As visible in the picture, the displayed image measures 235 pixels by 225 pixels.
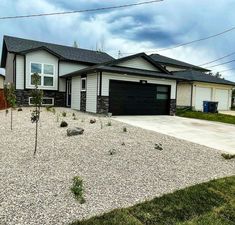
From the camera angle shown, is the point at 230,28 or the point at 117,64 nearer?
the point at 117,64

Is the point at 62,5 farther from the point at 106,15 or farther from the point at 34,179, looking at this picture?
the point at 34,179

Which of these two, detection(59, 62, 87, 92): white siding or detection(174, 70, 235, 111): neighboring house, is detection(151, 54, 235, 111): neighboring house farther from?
detection(59, 62, 87, 92): white siding

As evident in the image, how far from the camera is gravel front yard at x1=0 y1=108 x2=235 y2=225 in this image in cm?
379

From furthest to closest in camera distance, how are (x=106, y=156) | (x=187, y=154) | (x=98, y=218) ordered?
(x=187, y=154) → (x=106, y=156) → (x=98, y=218)

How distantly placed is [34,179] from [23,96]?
14788 millimetres

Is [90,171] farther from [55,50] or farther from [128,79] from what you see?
[55,50]

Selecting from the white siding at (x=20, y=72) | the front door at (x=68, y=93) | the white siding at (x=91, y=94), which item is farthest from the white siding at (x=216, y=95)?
the white siding at (x=20, y=72)

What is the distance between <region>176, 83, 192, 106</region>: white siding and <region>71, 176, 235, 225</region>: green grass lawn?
1811 cm

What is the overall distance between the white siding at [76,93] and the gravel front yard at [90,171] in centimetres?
896

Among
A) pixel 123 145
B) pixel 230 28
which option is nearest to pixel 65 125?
pixel 123 145

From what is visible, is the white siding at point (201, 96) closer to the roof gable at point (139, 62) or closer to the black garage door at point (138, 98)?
the roof gable at point (139, 62)

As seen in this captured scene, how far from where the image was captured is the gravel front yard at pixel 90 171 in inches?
149

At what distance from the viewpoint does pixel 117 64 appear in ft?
54.9

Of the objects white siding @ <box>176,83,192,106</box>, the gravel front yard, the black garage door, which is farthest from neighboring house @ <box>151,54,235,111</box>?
the gravel front yard
